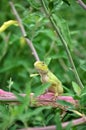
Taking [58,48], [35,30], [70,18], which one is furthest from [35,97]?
[70,18]

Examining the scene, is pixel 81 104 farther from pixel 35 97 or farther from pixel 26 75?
pixel 26 75

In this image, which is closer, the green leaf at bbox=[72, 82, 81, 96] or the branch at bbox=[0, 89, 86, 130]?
the branch at bbox=[0, 89, 86, 130]

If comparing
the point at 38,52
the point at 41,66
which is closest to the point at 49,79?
the point at 41,66

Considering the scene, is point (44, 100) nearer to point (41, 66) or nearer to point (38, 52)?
point (41, 66)

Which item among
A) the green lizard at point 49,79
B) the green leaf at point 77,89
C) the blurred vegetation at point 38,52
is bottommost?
the blurred vegetation at point 38,52

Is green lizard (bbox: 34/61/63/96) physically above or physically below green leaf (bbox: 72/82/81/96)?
above

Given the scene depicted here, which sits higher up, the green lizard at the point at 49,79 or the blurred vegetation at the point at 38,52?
the green lizard at the point at 49,79

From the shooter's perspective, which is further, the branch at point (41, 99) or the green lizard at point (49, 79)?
the green lizard at point (49, 79)

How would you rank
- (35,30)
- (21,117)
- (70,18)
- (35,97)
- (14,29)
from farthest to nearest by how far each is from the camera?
(70,18), (14,29), (35,30), (35,97), (21,117)

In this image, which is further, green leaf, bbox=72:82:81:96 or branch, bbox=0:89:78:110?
green leaf, bbox=72:82:81:96

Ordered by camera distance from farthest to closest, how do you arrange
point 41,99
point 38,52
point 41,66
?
1. point 38,52
2. point 41,66
3. point 41,99

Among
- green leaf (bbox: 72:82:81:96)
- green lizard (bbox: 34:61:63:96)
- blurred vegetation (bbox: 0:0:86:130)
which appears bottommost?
blurred vegetation (bbox: 0:0:86:130)
